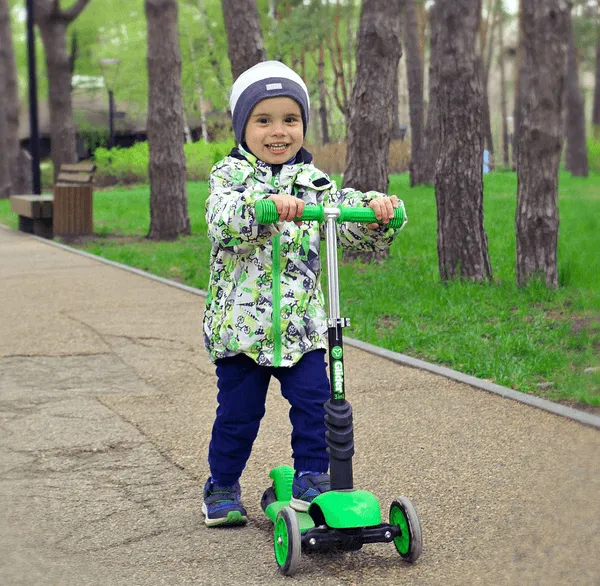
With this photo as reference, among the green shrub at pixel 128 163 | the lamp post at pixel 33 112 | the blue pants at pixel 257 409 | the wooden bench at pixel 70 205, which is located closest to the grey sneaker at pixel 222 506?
the blue pants at pixel 257 409

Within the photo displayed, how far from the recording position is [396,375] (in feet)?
21.3

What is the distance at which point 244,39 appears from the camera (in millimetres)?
13094

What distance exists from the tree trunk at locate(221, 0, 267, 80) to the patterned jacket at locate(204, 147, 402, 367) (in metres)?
9.53

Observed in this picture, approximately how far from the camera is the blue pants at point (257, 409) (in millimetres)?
3721

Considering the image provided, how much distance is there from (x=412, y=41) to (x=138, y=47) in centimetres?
2489

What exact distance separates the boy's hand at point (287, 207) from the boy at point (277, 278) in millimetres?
335

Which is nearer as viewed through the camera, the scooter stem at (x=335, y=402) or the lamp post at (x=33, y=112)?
the scooter stem at (x=335, y=402)

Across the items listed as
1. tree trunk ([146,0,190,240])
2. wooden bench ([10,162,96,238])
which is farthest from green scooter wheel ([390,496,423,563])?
wooden bench ([10,162,96,238])

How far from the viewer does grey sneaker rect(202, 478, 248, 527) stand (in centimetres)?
394

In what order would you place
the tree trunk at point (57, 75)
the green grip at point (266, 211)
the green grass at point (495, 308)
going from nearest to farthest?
the green grip at point (266, 211) < the green grass at point (495, 308) < the tree trunk at point (57, 75)

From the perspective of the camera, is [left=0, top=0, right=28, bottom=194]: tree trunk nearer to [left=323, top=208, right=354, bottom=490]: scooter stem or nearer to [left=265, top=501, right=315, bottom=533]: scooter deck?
[left=265, top=501, right=315, bottom=533]: scooter deck

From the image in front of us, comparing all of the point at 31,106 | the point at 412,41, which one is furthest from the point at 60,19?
the point at 412,41

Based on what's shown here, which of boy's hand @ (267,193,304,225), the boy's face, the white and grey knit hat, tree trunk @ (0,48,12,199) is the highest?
tree trunk @ (0,48,12,199)

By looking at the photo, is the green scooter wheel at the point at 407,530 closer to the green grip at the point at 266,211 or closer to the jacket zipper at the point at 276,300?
the jacket zipper at the point at 276,300
